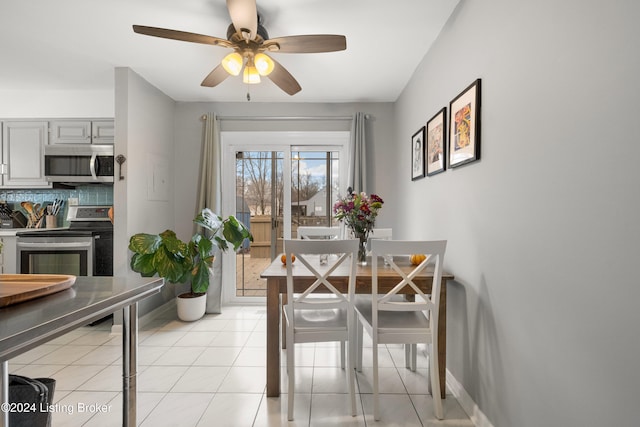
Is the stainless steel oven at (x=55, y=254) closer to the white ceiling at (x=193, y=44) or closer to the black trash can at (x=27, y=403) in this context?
the white ceiling at (x=193, y=44)

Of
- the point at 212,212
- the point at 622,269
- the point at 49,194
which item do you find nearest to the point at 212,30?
the point at 212,212

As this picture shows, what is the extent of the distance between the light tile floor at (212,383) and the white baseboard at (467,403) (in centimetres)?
4

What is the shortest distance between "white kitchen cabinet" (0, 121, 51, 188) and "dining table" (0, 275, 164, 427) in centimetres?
375

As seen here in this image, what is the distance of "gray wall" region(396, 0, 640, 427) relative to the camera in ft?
3.20

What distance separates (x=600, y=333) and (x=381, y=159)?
3.30 metres

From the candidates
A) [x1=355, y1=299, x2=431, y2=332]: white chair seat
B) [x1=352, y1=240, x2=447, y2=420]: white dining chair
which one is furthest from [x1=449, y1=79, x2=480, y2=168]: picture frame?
[x1=355, y1=299, x2=431, y2=332]: white chair seat

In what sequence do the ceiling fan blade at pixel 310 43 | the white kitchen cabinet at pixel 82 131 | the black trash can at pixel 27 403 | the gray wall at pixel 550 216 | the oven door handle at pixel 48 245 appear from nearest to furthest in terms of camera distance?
the black trash can at pixel 27 403
the gray wall at pixel 550 216
the ceiling fan blade at pixel 310 43
the oven door handle at pixel 48 245
the white kitchen cabinet at pixel 82 131

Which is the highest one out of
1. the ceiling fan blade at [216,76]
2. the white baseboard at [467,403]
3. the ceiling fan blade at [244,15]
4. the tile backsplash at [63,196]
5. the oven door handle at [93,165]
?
the ceiling fan blade at [244,15]

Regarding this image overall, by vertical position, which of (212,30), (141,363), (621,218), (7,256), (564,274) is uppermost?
(212,30)

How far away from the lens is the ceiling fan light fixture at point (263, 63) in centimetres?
223

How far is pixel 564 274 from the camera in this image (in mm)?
1204

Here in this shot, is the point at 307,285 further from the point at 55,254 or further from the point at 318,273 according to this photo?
the point at 55,254

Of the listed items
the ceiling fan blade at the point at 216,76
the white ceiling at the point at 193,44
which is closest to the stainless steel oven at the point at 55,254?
the white ceiling at the point at 193,44

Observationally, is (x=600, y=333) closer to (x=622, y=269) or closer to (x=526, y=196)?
(x=622, y=269)
